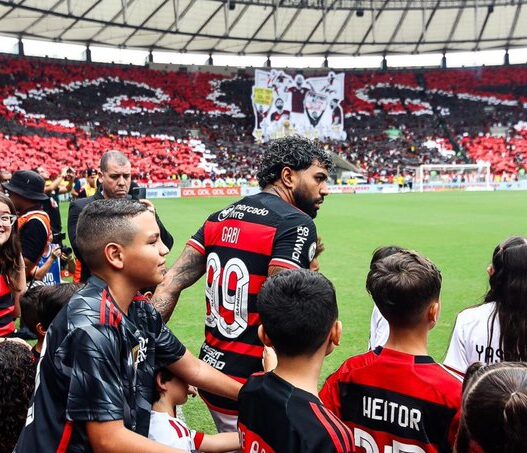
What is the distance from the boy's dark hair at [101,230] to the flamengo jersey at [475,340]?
177 centimetres

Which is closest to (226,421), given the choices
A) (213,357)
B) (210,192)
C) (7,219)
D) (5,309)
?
(213,357)

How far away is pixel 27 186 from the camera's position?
582 cm

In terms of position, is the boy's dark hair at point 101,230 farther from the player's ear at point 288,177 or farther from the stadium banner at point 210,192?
the stadium banner at point 210,192

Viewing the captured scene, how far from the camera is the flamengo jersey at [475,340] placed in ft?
9.62

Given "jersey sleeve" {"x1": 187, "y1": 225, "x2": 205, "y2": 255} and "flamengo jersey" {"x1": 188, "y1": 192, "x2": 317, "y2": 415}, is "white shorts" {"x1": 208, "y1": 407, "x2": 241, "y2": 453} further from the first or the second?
"jersey sleeve" {"x1": 187, "y1": 225, "x2": 205, "y2": 255}

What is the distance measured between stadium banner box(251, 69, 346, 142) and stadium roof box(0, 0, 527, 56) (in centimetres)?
374

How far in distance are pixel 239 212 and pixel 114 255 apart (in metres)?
0.94

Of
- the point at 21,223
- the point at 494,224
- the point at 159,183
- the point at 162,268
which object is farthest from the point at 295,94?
the point at 162,268

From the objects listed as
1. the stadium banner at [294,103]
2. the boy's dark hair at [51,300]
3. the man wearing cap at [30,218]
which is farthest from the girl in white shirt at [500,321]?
the stadium banner at [294,103]

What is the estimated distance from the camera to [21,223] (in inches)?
A: 212

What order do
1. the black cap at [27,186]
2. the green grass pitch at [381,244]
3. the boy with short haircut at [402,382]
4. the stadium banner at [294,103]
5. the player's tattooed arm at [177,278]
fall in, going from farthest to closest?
the stadium banner at [294,103] < the green grass pitch at [381,244] < the black cap at [27,186] < the player's tattooed arm at [177,278] < the boy with short haircut at [402,382]

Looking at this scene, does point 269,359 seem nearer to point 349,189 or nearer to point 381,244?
point 381,244

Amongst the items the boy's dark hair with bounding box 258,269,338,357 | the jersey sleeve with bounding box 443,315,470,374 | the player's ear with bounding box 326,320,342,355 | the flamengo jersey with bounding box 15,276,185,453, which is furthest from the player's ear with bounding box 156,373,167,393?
the jersey sleeve with bounding box 443,315,470,374

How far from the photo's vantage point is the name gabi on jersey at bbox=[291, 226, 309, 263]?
292cm
